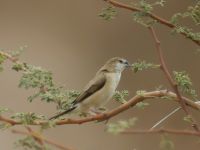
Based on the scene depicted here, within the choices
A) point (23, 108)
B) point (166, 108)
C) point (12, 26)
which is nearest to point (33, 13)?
point (12, 26)

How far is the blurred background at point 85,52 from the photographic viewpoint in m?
2.87

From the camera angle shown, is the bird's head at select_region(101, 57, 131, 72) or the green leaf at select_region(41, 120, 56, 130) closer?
the green leaf at select_region(41, 120, 56, 130)

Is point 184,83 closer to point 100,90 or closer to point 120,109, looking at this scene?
point 120,109

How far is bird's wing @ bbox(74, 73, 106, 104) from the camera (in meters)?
1.13

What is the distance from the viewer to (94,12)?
320 centimetres

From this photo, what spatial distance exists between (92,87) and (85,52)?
1.99 meters

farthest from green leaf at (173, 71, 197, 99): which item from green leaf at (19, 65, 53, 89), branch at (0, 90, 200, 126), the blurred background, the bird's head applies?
the blurred background

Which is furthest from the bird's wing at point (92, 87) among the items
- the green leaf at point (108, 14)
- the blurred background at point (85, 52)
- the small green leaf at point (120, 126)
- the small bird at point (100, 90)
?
the blurred background at point (85, 52)

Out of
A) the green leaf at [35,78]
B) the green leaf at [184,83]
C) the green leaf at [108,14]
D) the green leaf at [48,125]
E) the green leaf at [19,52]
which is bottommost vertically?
the green leaf at [48,125]

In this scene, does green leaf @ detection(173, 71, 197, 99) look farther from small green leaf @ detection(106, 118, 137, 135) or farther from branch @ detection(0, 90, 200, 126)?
small green leaf @ detection(106, 118, 137, 135)

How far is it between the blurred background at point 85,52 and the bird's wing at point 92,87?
4.81 ft

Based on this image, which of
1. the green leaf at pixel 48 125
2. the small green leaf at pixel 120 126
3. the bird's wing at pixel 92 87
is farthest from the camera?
the bird's wing at pixel 92 87

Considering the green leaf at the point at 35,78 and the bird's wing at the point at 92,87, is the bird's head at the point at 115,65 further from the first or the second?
the green leaf at the point at 35,78

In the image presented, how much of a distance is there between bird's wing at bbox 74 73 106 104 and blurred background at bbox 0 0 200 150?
146 centimetres
